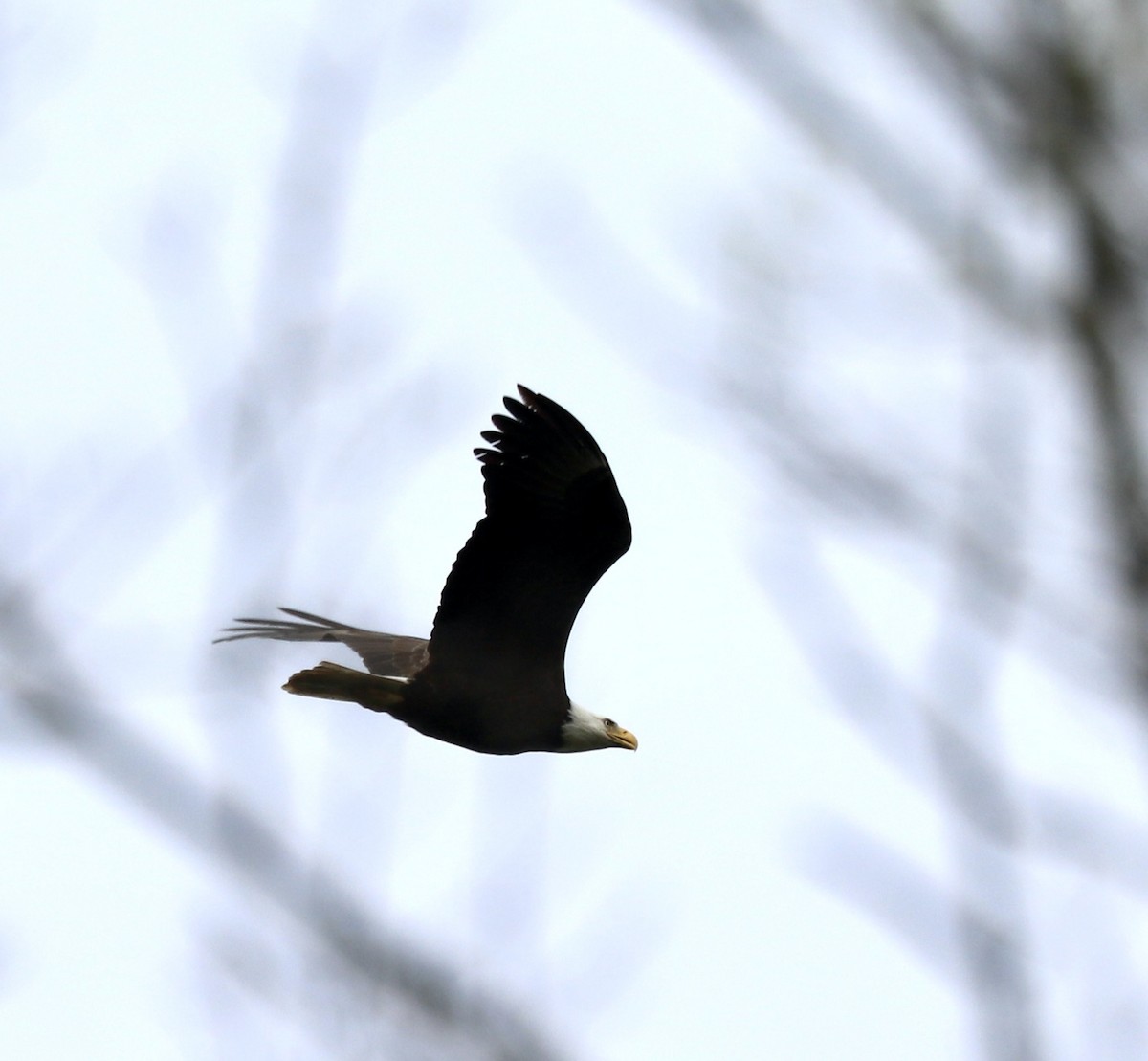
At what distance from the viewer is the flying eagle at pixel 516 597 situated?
6.11 m

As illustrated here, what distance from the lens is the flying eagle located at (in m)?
6.11

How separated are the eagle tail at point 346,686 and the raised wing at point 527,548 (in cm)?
22

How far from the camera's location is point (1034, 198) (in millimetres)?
3031

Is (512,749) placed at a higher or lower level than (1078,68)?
lower

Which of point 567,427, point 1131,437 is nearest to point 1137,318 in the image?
point 1131,437

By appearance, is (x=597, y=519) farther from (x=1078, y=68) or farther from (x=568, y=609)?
(x=1078, y=68)

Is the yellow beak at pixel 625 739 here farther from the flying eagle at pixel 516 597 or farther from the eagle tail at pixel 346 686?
the eagle tail at pixel 346 686

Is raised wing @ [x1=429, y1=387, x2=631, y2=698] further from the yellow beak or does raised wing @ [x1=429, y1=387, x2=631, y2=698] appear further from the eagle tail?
the yellow beak

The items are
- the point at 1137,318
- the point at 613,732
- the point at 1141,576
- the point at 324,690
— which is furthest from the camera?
the point at 613,732

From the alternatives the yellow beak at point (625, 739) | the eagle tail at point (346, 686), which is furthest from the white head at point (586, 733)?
the eagle tail at point (346, 686)

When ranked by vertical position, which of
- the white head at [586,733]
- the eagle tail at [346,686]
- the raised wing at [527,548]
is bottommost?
the eagle tail at [346,686]

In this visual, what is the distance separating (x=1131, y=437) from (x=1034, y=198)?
74 centimetres

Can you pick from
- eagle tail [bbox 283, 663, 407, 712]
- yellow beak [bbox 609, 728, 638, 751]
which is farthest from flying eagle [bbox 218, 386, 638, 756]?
yellow beak [bbox 609, 728, 638, 751]

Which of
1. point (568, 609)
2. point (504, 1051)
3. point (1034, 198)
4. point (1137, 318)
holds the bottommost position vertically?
point (504, 1051)
